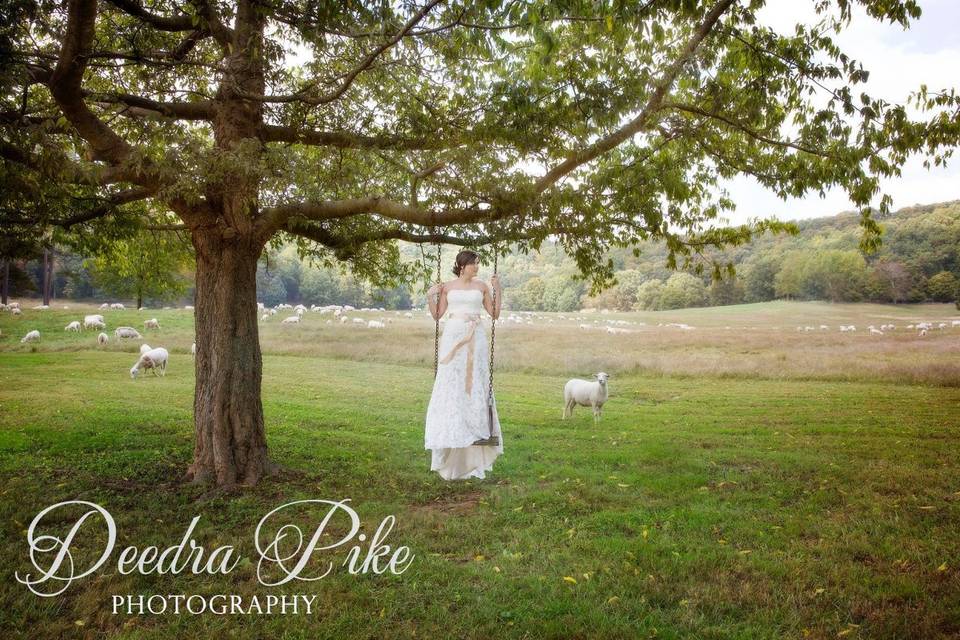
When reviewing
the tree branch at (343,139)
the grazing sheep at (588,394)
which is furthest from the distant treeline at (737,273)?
the tree branch at (343,139)

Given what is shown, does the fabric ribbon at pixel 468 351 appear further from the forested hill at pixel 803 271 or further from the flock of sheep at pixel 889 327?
the flock of sheep at pixel 889 327

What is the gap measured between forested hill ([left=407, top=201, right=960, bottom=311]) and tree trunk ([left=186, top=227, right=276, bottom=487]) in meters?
A: 3.94

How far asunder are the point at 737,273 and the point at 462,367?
8535 mm

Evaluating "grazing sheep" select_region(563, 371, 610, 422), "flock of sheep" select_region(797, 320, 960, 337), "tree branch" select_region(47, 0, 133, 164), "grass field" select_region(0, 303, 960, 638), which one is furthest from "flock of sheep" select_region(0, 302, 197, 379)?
"flock of sheep" select_region(797, 320, 960, 337)

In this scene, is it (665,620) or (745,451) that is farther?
(745,451)

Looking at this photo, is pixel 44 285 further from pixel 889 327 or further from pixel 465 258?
pixel 889 327

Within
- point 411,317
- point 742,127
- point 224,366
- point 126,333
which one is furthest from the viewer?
point 411,317

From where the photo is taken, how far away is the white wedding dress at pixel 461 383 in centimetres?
552

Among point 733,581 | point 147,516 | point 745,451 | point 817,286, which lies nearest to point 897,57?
point 817,286

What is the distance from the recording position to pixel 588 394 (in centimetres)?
946

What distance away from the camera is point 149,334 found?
19328 millimetres

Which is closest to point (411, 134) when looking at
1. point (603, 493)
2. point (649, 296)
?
point (603, 493)

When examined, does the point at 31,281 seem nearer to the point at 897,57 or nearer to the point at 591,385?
the point at 591,385

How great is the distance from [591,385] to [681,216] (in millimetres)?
4211
